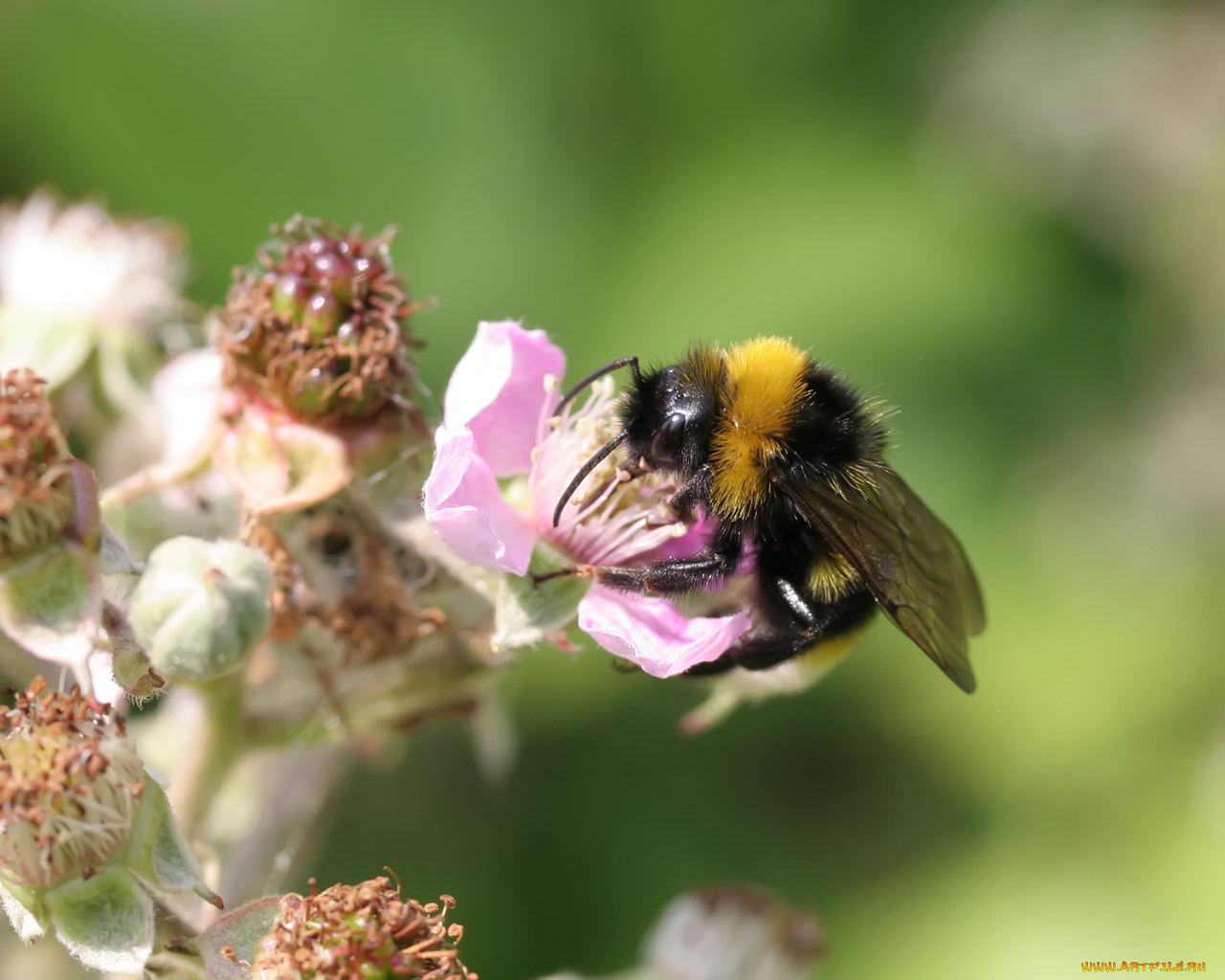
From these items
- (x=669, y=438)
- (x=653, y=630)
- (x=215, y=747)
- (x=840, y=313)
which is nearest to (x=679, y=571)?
(x=653, y=630)

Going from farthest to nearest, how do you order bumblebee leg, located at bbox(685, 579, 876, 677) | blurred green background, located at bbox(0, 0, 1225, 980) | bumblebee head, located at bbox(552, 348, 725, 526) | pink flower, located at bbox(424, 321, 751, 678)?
blurred green background, located at bbox(0, 0, 1225, 980) < bumblebee leg, located at bbox(685, 579, 876, 677) < bumblebee head, located at bbox(552, 348, 725, 526) < pink flower, located at bbox(424, 321, 751, 678)

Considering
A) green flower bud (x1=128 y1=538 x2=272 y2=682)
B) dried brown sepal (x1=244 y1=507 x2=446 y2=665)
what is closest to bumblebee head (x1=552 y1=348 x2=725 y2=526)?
dried brown sepal (x1=244 y1=507 x2=446 y2=665)

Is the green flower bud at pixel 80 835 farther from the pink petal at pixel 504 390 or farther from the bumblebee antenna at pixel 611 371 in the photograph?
the bumblebee antenna at pixel 611 371

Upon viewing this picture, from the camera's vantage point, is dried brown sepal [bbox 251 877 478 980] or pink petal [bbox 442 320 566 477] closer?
dried brown sepal [bbox 251 877 478 980]

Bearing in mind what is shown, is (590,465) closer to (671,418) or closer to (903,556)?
(671,418)

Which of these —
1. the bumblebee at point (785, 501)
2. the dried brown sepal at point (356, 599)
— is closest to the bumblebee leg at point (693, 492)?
the bumblebee at point (785, 501)

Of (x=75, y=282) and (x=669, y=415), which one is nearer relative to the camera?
(x=669, y=415)

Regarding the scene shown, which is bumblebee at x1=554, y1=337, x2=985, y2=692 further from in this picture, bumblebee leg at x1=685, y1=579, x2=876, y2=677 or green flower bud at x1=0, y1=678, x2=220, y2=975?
green flower bud at x1=0, y1=678, x2=220, y2=975
